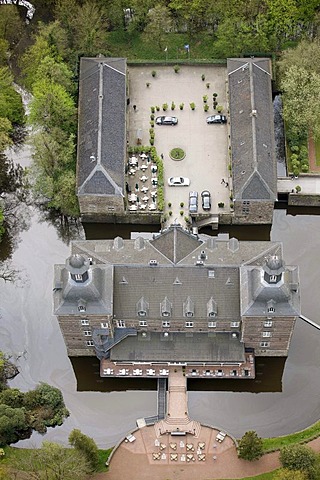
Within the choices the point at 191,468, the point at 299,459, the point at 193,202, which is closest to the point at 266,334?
the point at 299,459

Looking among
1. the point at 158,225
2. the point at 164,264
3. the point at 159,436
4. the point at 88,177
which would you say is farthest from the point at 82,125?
the point at 159,436

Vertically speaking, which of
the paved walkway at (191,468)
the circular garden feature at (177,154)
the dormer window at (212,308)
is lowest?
the paved walkway at (191,468)

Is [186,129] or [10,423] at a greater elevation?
[186,129]

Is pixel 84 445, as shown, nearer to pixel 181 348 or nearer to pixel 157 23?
pixel 181 348

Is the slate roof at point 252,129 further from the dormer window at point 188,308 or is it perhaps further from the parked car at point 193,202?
the dormer window at point 188,308

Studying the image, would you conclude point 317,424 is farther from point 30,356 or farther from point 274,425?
point 30,356

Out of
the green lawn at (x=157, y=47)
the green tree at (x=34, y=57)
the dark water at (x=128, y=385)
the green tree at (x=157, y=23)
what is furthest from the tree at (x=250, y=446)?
the green tree at (x=157, y=23)
